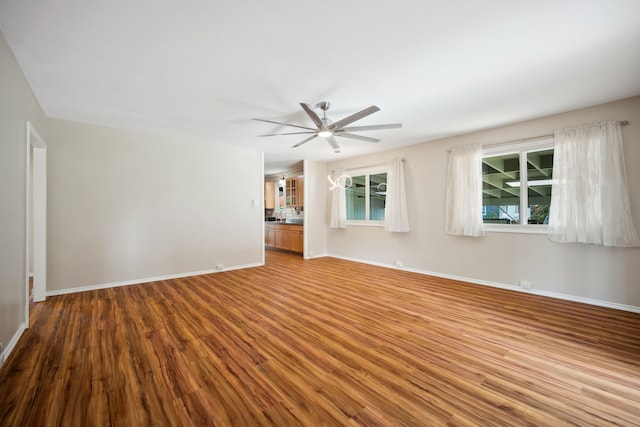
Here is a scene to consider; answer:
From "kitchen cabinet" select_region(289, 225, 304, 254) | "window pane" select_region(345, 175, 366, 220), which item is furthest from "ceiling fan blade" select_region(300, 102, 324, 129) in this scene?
"kitchen cabinet" select_region(289, 225, 304, 254)

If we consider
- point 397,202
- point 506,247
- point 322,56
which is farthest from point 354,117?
point 506,247

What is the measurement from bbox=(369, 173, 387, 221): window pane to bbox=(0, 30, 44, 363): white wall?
546cm

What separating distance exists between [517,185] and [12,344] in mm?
6276

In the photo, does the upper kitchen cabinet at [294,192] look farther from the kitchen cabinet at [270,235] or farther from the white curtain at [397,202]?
the white curtain at [397,202]

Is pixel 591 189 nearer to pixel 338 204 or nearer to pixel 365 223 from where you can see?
pixel 365 223

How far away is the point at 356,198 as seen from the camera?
654 centimetres

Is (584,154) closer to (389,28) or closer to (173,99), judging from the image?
(389,28)

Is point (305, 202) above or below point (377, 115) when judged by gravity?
below

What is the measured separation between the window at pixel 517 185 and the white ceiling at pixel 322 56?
2.08 ft

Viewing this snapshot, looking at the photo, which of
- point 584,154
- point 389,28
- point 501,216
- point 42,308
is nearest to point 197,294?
point 42,308

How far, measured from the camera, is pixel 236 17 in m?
1.87

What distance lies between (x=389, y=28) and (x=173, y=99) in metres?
2.59

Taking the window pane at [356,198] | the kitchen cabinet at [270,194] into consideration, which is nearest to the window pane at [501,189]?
the window pane at [356,198]

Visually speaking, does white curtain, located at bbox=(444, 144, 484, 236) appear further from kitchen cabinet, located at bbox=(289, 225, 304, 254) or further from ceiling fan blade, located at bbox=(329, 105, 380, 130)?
kitchen cabinet, located at bbox=(289, 225, 304, 254)
